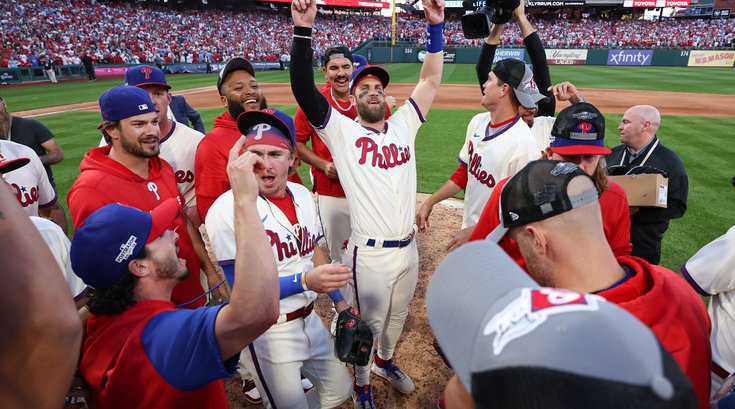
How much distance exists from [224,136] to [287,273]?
64.9 inches

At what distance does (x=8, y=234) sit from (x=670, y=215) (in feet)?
13.8

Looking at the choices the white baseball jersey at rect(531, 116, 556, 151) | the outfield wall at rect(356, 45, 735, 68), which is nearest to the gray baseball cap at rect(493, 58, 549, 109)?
the white baseball jersey at rect(531, 116, 556, 151)

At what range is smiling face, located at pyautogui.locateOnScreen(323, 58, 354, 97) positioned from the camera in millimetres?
4867

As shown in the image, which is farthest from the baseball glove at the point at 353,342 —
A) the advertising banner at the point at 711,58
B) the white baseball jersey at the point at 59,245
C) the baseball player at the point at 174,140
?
the advertising banner at the point at 711,58

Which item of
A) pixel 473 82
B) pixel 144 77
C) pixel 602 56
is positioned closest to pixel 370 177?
pixel 144 77

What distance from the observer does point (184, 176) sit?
13.0ft

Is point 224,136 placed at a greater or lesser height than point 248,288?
greater

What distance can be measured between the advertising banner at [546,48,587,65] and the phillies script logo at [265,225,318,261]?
3716cm

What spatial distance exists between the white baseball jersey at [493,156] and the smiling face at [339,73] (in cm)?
208

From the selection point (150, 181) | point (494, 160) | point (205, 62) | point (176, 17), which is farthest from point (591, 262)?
point (176, 17)

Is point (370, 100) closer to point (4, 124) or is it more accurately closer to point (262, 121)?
point (262, 121)

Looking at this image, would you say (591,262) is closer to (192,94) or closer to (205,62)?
(192,94)

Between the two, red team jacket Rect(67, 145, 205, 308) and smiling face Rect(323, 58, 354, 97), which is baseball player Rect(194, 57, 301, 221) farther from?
smiling face Rect(323, 58, 354, 97)

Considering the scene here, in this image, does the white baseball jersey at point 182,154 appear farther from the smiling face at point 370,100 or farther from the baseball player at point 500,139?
the baseball player at point 500,139
